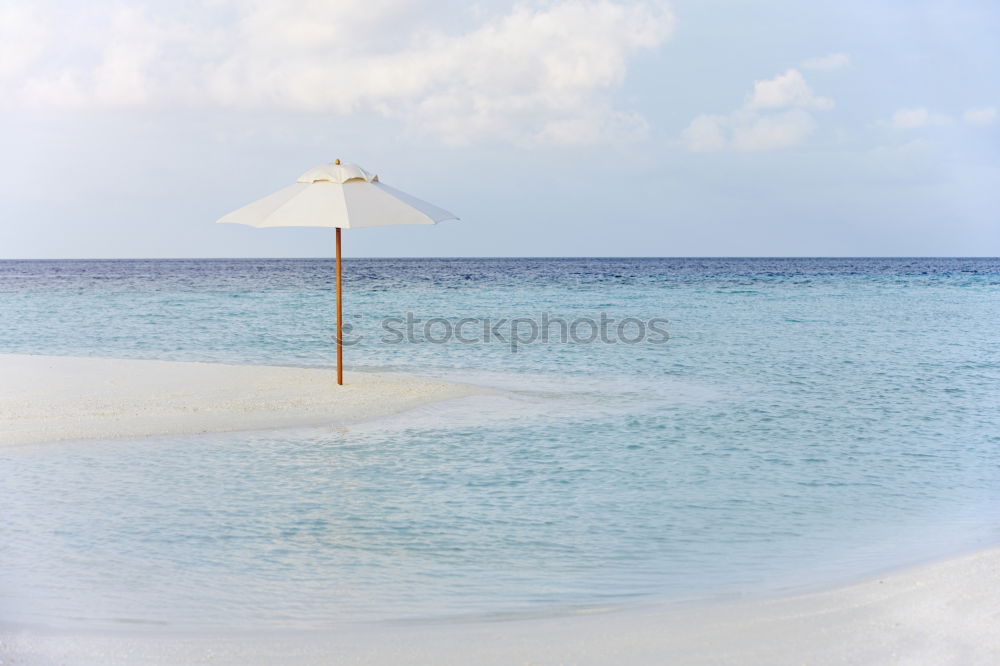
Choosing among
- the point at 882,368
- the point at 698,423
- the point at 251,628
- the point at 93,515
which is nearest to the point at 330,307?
the point at 882,368

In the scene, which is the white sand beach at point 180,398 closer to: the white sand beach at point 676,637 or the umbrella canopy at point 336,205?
the umbrella canopy at point 336,205

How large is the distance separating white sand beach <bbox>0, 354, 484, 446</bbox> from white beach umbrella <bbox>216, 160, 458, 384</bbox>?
98 centimetres

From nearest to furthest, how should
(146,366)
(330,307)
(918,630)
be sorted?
(918,630)
(146,366)
(330,307)

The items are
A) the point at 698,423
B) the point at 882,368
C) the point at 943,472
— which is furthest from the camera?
the point at 882,368

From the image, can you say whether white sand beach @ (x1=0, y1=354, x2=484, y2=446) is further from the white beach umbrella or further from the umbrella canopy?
the umbrella canopy

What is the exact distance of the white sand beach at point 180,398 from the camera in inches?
313

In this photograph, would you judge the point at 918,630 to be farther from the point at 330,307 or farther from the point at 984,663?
the point at 330,307

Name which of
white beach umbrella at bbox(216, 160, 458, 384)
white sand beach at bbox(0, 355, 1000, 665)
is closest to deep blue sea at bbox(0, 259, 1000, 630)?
white sand beach at bbox(0, 355, 1000, 665)

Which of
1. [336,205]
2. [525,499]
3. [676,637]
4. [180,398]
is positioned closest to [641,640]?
[676,637]

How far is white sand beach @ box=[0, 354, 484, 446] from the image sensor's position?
26.1ft

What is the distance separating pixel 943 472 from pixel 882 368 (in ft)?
22.5

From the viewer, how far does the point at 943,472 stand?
668 cm

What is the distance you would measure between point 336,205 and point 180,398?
2685 mm

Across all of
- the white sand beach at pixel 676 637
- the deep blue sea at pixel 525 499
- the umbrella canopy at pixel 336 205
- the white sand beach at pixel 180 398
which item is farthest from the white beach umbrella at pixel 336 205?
the white sand beach at pixel 676 637
